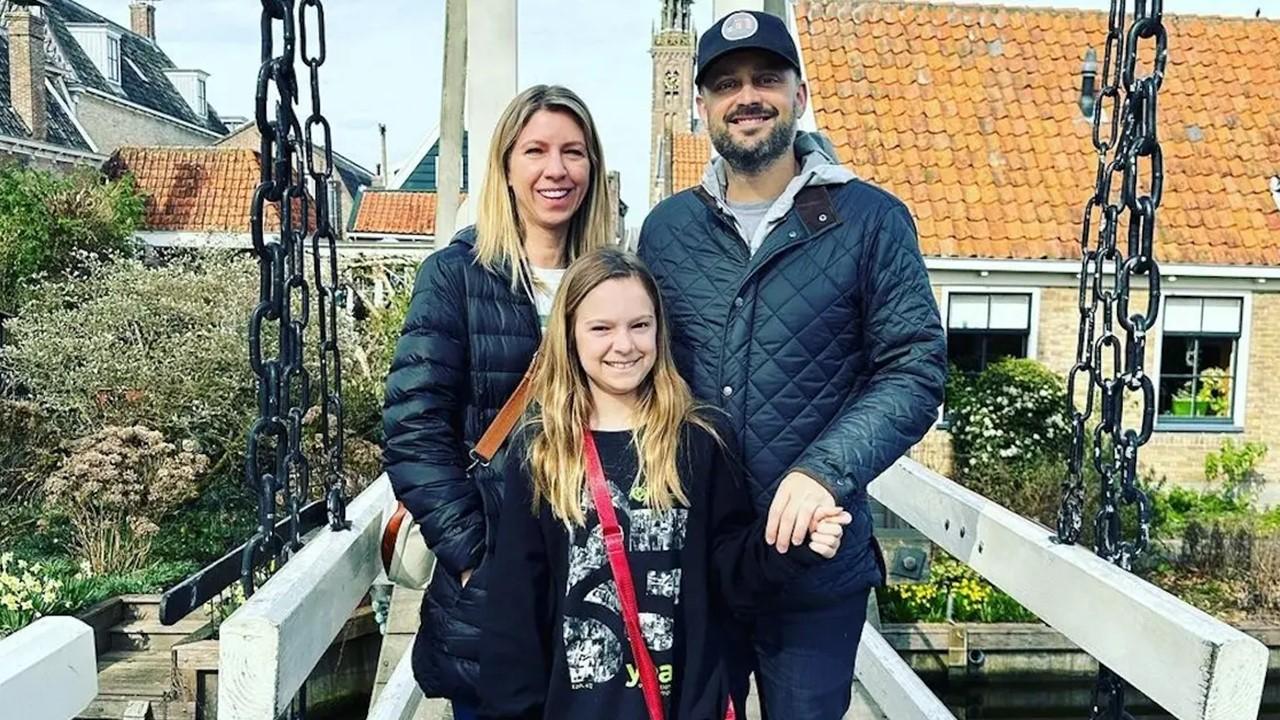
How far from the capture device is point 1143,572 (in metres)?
7.19

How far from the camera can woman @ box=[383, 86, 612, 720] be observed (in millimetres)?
1661

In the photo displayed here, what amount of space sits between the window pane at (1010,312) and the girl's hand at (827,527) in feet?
28.9

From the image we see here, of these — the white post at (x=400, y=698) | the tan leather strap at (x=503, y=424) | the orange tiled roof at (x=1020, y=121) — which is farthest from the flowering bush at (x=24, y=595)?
the orange tiled roof at (x=1020, y=121)

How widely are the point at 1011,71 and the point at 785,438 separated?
10261mm

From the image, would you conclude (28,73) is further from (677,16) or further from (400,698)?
(677,16)

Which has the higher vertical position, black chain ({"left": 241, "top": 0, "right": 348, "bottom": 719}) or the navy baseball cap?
the navy baseball cap

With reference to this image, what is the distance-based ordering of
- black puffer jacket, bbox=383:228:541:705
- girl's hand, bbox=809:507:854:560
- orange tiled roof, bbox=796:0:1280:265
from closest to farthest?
girl's hand, bbox=809:507:854:560
black puffer jacket, bbox=383:228:541:705
orange tiled roof, bbox=796:0:1280:265

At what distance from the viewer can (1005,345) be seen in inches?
388

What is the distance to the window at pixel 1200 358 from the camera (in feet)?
32.3

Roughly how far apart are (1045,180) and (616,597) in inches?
380

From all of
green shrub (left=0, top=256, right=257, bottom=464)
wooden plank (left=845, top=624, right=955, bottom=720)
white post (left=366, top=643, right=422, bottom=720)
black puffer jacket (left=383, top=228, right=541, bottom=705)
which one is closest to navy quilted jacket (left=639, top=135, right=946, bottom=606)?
black puffer jacket (left=383, top=228, right=541, bottom=705)

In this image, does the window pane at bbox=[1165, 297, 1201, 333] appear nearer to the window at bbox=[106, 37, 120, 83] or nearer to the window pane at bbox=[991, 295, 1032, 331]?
the window pane at bbox=[991, 295, 1032, 331]

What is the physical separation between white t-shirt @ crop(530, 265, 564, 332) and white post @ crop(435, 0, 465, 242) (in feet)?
5.68

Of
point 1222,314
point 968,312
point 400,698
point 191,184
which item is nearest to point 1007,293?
point 968,312
